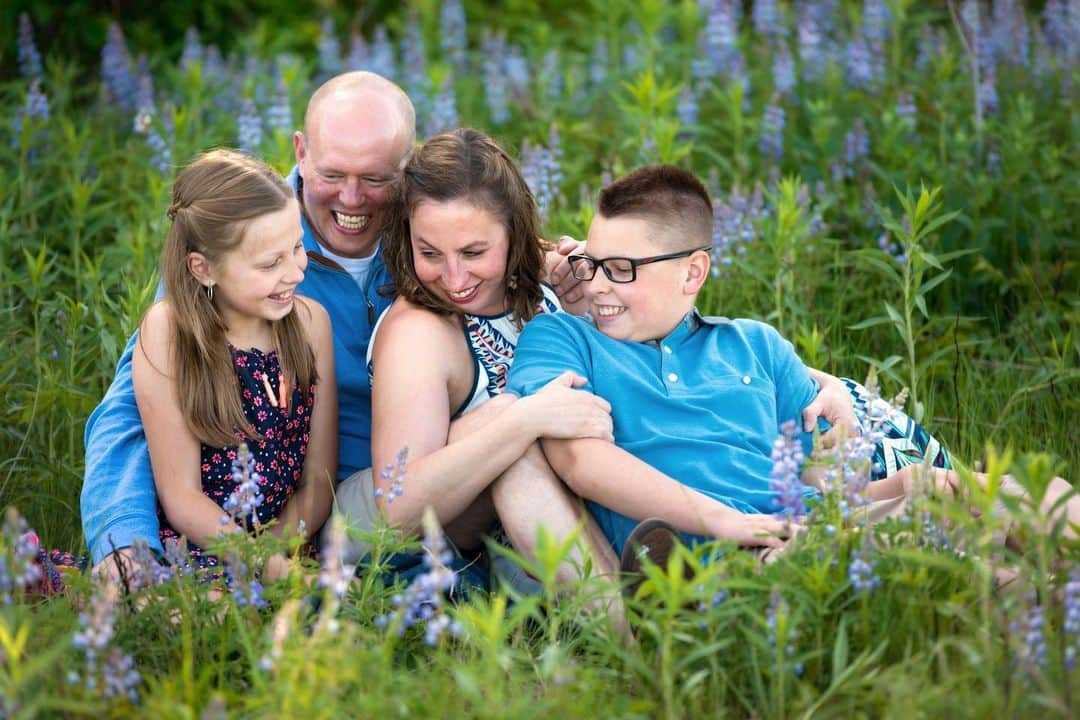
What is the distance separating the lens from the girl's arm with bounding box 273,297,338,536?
3.90 m

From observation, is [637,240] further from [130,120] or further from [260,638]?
[130,120]

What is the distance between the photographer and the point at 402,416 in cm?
362

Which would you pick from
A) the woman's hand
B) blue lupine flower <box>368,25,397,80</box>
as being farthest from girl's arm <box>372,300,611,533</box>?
blue lupine flower <box>368,25,397,80</box>

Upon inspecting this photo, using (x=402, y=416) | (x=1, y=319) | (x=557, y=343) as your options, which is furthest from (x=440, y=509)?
(x=1, y=319)

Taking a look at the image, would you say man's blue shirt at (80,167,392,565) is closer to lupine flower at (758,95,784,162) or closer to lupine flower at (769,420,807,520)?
lupine flower at (769,420,807,520)

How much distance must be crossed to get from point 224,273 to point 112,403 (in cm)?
56

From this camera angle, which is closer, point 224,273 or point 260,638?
point 260,638

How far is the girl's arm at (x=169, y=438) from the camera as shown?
12.0ft

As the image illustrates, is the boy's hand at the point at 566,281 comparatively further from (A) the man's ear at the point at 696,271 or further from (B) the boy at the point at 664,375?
(A) the man's ear at the point at 696,271

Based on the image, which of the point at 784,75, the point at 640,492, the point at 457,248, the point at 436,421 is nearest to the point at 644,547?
the point at 640,492

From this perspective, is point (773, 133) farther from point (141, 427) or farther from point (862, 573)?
point (862, 573)

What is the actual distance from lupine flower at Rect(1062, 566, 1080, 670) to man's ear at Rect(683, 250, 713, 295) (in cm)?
142

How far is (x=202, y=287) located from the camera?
12.3 feet

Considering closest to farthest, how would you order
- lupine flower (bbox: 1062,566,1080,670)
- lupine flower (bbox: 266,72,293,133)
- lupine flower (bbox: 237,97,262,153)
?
1. lupine flower (bbox: 1062,566,1080,670)
2. lupine flower (bbox: 237,97,262,153)
3. lupine flower (bbox: 266,72,293,133)
